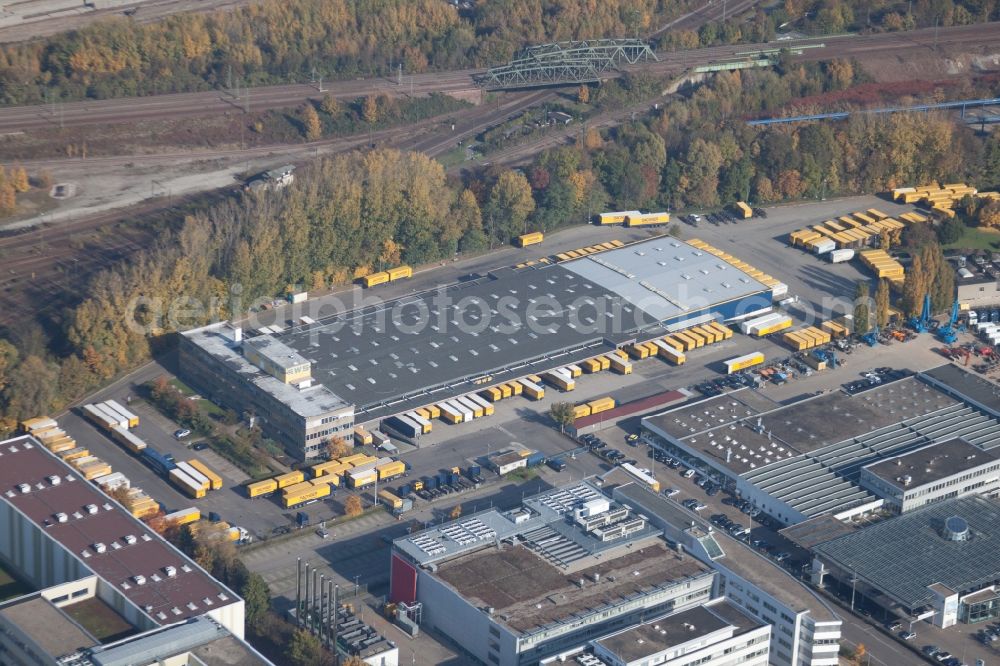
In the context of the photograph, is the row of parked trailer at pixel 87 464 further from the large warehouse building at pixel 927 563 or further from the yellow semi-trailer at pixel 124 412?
the large warehouse building at pixel 927 563

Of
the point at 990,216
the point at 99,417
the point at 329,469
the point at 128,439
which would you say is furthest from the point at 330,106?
the point at 329,469

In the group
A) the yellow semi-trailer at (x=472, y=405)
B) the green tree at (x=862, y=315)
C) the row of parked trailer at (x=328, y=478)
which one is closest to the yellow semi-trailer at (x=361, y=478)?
the row of parked trailer at (x=328, y=478)

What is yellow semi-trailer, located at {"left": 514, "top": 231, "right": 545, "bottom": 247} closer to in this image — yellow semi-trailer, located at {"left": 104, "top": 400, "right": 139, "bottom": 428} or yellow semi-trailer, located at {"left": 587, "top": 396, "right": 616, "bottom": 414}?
yellow semi-trailer, located at {"left": 587, "top": 396, "right": 616, "bottom": 414}

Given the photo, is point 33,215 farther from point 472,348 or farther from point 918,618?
point 918,618

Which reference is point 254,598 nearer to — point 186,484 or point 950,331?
point 186,484

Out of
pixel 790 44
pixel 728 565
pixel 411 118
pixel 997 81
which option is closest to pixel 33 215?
pixel 411 118

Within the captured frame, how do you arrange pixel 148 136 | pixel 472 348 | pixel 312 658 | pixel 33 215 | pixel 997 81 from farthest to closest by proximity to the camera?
pixel 997 81
pixel 148 136
pixel 33 215
pixel 472 348
pixel 312 658
